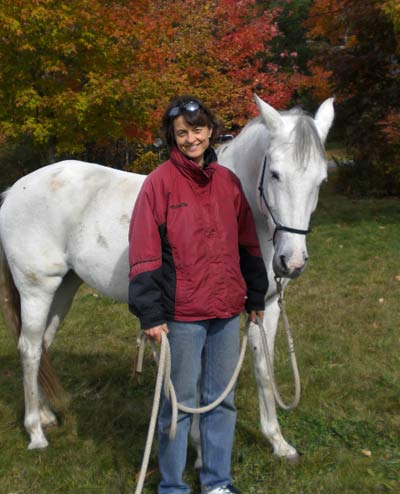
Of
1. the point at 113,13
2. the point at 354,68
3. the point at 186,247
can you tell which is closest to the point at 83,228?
the point at 186,247

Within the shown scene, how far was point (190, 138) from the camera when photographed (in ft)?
8.21

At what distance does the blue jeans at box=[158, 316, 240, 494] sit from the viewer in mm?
2598

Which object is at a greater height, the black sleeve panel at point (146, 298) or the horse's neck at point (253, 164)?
the horse's neck at point (253, 164)

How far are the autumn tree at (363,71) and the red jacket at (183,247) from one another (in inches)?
317

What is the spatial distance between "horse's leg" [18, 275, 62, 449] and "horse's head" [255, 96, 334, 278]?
168 centimetres

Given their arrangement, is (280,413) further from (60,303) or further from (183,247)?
(183,247)

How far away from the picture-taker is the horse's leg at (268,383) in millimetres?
3271

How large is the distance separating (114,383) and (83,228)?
1669 mm

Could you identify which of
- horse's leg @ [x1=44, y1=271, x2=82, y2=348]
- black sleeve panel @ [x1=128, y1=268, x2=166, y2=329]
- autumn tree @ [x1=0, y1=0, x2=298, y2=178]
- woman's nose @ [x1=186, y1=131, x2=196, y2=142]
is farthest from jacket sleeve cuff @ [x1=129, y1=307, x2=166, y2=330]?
autumn tree @ [x1=0, y1=0, x2=298, y2=178]

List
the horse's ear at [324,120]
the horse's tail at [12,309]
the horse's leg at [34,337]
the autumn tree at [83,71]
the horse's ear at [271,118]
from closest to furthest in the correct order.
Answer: the horse's ear at [271,118], the horse's ear at [324,120], the horse's leg at [34,337], the horse's tail at [12,309], the autumn tree at [83,71]

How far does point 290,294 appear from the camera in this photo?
654 cm

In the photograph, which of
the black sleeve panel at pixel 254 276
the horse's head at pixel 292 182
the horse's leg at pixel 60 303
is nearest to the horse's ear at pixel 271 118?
the horse's head at pixel 292 182

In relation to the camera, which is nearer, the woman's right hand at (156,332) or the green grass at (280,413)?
the woman's right hand at (156,332)

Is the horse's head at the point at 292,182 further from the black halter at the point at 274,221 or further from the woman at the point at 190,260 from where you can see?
the woman at the point at 190,260
